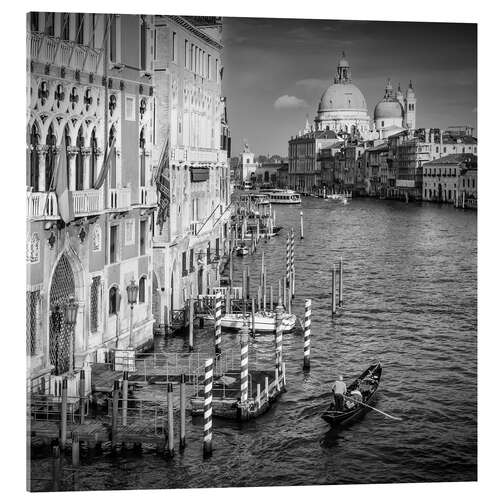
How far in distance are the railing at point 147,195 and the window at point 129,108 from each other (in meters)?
0.62

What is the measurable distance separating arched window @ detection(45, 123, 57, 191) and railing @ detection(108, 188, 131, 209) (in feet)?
3.13

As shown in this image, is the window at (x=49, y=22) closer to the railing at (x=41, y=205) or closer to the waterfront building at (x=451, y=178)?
the railing at (x=41, y=205)

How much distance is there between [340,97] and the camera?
355 inches

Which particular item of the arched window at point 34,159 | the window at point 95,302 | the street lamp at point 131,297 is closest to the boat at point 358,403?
the street lamp at point 131,297

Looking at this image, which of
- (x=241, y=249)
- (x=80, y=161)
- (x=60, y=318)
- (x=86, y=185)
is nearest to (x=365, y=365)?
(x=241, y=249)

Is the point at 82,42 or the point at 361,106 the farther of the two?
the point at 361,106

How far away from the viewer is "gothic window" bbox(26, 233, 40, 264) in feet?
26.4

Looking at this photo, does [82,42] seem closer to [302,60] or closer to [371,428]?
[302,60]

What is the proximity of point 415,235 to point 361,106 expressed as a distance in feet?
6.68

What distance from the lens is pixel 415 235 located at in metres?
11.4

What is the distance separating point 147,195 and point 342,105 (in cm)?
170

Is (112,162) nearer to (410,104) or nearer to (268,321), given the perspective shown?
(410,104)
